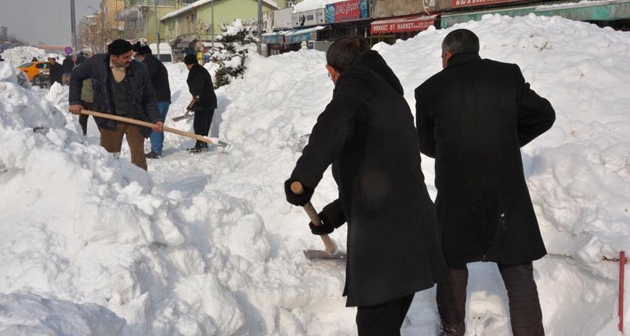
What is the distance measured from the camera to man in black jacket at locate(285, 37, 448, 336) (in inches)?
99.3

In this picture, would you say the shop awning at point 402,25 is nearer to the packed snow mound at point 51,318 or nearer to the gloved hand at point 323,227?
the gloved hand at point 323,227

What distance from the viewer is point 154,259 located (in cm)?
339

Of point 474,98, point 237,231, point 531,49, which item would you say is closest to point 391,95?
point 474,98

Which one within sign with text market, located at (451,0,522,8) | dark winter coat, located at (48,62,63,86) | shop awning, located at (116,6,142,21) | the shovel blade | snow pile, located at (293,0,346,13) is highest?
shop awning, located at (116,6,142,21)

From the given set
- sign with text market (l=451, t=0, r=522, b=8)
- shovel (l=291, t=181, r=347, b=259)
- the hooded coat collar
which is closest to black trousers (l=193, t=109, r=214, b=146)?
shovel (l=291, t=181, r=347, b=259)

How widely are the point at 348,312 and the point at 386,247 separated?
1519mm

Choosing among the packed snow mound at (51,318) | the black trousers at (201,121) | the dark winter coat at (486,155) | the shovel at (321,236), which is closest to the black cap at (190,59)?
the black trousers at (201,121)

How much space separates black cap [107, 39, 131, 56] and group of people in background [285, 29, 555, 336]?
362 centimetres

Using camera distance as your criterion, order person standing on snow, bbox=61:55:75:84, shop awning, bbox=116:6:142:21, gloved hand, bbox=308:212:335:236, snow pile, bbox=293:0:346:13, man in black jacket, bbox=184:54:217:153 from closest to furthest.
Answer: gloved hand, bbox=308:212:335:236 < man in black jacket, bbox=184:54:217:153 < person standing on snow, bbox=61:55:75:84 < snow pile, bbox=293:0:346:13 < shop awning, bbox=116:6:142:21

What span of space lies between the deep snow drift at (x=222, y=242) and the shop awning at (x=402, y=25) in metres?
16.0

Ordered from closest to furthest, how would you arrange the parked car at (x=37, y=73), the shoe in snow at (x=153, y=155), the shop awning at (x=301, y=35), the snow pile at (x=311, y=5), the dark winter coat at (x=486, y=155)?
the dark winter coat at (x=486, y=155), the shoe in snow at (x=153, y=155), the snow pile at (x=311, y=5), the shop awning at (x=301, y=35), the parked car at (x=37, y=73)

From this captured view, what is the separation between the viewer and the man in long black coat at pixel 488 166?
3.06 metres

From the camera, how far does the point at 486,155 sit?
306cm

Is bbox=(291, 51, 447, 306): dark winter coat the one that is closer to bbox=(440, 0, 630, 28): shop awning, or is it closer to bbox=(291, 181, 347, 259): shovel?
bbox=(291, 181, 347, 259): shovel
